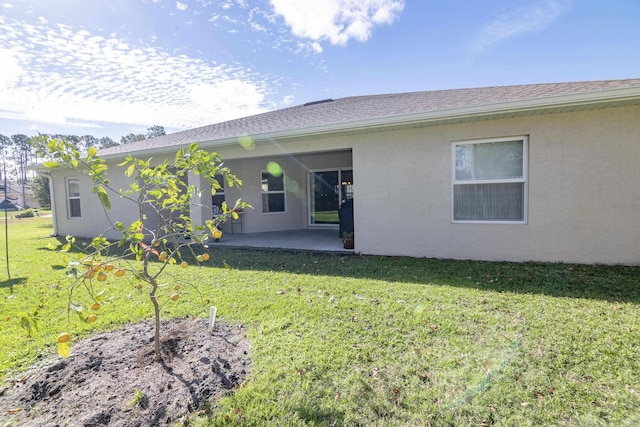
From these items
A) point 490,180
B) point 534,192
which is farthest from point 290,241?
point 534,192

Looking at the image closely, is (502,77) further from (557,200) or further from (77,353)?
(77,353)

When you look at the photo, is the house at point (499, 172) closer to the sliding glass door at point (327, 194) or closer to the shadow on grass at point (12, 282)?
the sliding glass door at point (327, 194)

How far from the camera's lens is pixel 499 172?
19.5ft

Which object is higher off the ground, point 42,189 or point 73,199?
point 42,189

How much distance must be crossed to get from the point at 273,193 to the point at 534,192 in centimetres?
788

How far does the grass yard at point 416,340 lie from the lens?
6.99 feet

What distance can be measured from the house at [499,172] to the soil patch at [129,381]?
4.55 meters

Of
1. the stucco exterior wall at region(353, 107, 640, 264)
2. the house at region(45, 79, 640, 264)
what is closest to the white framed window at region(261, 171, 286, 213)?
the house at region(45, 79, 640, 264)

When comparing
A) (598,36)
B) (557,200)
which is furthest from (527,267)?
(598,36)

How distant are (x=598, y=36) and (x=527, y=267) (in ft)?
23.0

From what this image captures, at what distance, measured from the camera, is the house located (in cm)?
521

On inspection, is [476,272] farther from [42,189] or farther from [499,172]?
[42,189]

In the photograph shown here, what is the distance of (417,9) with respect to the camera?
8.21m

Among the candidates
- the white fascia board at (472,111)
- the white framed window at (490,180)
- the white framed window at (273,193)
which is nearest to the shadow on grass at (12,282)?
the white fascia board at (472,111)
